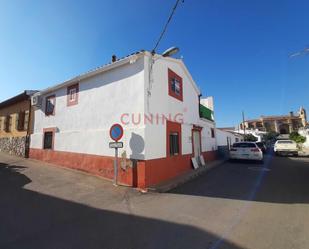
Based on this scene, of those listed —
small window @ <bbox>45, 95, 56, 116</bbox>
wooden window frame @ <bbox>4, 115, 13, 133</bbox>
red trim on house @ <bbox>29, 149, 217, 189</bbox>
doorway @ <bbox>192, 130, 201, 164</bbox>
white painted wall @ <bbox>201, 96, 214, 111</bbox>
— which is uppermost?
white painted wall @ <bbox>201, 96, 214, 111</bbox>

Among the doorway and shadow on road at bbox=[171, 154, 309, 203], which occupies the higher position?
the doorway

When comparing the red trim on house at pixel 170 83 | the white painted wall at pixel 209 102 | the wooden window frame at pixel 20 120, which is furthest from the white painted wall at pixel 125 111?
the white painted wall at pixel 209 102

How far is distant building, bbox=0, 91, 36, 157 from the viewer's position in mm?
13328

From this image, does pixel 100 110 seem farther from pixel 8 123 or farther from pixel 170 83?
pixel 8 123

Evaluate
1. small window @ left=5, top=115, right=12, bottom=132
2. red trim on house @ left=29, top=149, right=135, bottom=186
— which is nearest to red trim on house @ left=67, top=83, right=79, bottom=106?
red trim on house @ left=29, top=149, right=135, bottom=186

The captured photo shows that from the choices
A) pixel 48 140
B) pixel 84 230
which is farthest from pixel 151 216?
pixel 48 140

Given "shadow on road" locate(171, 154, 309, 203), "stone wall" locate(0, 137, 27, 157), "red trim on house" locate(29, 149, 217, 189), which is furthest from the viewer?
"stone wall" locate(0, 137, 27, 157)

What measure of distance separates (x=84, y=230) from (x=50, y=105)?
10470 mm

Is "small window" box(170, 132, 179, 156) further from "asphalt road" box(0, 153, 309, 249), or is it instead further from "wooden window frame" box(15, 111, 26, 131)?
"wooden window frame" box(15, 111, 26, 131)

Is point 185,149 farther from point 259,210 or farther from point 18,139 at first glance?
point 18,139

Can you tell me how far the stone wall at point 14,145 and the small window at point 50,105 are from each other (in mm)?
3200

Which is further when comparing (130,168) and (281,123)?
(281,123)

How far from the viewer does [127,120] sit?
792 centimetres

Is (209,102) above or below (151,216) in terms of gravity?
above
